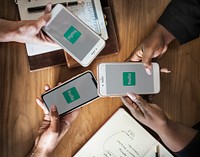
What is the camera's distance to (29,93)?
0.94m

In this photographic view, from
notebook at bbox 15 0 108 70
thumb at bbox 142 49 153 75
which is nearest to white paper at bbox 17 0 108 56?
notebook at bbox 15 0 108 70

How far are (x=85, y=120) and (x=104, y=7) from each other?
266 millimetres

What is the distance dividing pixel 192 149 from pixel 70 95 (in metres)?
0.29

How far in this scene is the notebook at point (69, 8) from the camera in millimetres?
942

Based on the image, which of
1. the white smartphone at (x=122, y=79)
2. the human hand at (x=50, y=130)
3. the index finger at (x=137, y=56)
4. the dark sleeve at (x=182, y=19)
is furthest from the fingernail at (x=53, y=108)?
the dark sleeve at (x=182, y=19)

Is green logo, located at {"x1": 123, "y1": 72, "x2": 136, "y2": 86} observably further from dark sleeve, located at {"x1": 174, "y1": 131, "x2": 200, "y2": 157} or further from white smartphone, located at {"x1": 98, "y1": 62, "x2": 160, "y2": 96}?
dark sleeve, located at {"x1": 174, "y1": 131, "x2": 200, "y2": 157}

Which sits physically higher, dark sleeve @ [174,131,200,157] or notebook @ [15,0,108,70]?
notebook @ [15,0,108,70]

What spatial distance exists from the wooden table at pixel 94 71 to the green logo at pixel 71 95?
36 mm

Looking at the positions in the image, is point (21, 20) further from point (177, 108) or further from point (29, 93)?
point (177, 108)

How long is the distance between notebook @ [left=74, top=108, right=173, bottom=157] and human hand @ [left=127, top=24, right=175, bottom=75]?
121mm

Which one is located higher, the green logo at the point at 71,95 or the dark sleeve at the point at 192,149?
the green logo at the point at 71,95

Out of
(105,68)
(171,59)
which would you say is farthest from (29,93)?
(171,59)

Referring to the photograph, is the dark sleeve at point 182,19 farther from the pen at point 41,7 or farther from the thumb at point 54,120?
the thumb at point 54,120

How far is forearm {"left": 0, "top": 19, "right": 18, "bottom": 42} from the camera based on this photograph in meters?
0.92
